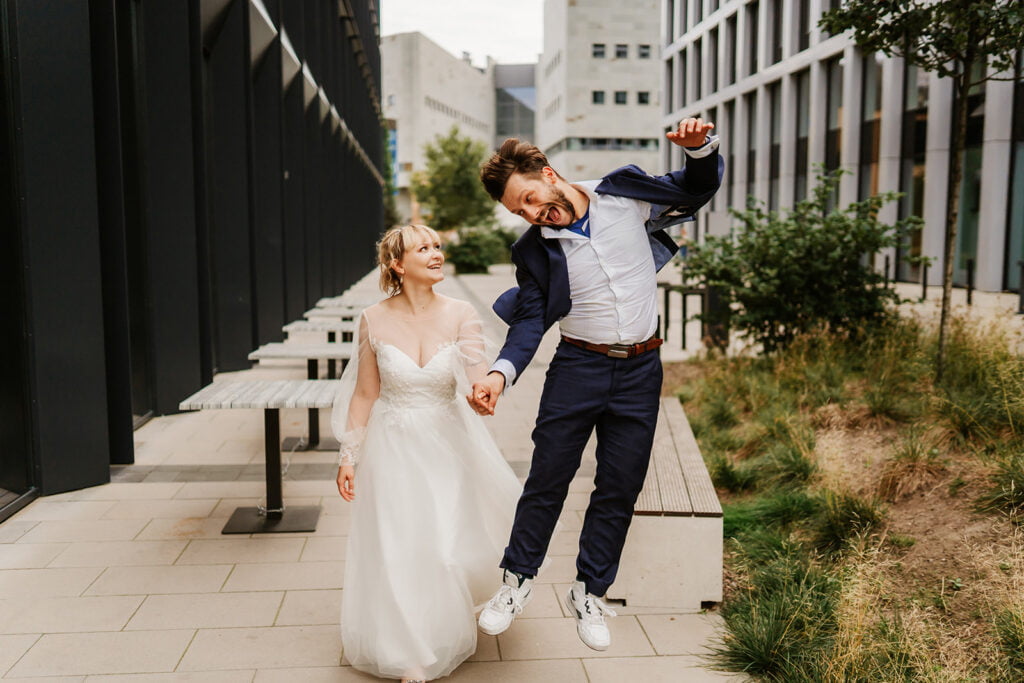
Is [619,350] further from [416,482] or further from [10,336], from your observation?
[10,336]

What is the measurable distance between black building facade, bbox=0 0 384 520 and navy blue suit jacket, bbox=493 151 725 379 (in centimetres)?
381

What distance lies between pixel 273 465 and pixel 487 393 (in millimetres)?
2773

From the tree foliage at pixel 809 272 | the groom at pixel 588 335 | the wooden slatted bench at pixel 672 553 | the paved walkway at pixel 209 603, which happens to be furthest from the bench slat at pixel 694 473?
the tree foliage at pixel 809 272

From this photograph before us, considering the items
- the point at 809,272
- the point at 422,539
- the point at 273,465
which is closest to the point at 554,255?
the point at 422,539

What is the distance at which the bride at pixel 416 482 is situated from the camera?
3582mm

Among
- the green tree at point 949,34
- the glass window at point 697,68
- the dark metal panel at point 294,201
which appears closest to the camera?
the green tree at point 949,34

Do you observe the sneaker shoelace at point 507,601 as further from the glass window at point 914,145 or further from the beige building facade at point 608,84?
the beige building facade at point 608,84

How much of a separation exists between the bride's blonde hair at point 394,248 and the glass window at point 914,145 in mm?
23470

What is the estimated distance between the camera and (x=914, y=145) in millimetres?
25328

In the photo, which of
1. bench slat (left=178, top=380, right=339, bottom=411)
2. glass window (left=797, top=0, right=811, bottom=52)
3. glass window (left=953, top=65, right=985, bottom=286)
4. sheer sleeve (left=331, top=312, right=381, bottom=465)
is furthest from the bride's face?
glass window (left=797, top=0, right=811, bottom=52)

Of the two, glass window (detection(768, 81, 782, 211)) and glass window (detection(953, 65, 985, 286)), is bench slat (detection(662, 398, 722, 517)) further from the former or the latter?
glass window (detection(768, 81, 782, 211))

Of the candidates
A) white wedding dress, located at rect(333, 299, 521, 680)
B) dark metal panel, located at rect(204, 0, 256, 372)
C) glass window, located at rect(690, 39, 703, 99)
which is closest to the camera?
white wedding dress, located at rect(333, 299, 521, 680)

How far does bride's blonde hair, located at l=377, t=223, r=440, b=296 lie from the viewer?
12.5 feet

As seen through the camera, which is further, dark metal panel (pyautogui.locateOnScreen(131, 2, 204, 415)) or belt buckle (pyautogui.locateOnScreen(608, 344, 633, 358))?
dark metal panel (pyautogui.locateOnScreen(131, 2, 204, 415))
